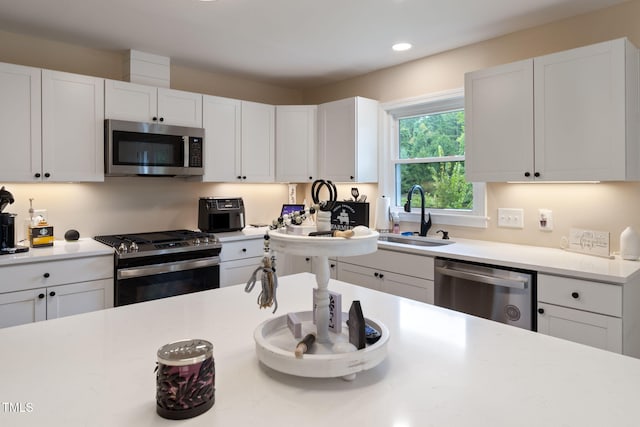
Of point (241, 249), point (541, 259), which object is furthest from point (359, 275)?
point (541, 259)

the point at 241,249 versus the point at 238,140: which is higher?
the point at 238,140

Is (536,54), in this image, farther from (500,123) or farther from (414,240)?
(414,240)

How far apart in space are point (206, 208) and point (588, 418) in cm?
329

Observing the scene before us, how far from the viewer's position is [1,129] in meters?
Answer: 2.68

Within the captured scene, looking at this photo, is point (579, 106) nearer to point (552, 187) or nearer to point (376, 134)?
point (552, 187)

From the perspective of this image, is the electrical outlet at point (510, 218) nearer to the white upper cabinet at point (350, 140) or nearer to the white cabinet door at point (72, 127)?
the white upper cabinet at point (350, 140)

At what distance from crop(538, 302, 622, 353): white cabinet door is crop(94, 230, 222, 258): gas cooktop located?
235 centimetres

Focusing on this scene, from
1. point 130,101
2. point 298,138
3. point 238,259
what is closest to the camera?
point 130,101

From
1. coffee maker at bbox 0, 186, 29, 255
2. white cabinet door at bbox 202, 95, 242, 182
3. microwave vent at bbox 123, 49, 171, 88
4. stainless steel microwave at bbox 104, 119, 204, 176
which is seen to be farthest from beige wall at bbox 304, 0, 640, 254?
coffee maker at bbox 0, 186, 29, 255

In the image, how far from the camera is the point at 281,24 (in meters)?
2.84

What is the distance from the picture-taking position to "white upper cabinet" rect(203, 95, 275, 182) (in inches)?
144

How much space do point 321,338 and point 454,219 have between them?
256cm

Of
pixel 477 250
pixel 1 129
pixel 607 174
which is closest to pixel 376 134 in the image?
pixel 477 250

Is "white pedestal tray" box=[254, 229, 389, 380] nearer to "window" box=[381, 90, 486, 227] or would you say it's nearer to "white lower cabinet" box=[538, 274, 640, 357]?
"white lower cabinet" box=[538, 274, 640, 357]
